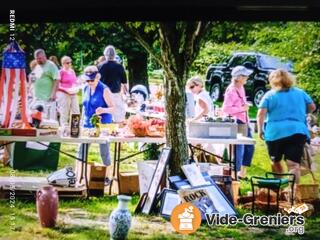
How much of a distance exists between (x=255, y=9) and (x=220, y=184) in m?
0.91

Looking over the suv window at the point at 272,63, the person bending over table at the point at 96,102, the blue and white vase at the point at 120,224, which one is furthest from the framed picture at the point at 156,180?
the suv window at the point at 272,63

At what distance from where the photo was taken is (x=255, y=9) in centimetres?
330

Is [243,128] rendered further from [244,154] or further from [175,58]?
[175,58]

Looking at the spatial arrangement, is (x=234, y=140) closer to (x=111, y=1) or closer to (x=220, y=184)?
(x=220, y=184)

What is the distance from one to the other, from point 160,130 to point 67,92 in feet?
1.71

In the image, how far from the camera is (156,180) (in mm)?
3338

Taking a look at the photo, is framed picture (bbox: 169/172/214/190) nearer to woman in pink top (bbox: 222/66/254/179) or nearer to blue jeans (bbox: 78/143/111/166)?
woman in pink top (bbox: 222/66/254/179)

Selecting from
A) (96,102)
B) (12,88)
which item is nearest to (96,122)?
(96,102)

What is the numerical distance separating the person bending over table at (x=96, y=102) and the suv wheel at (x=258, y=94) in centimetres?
73

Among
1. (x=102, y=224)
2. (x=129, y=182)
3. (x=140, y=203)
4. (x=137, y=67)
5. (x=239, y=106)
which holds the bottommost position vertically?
(x=102, y=224)

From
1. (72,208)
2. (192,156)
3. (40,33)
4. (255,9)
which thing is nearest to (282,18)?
(255,9)

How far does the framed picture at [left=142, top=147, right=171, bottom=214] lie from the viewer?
10.9 ft

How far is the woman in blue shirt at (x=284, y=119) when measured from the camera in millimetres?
3268

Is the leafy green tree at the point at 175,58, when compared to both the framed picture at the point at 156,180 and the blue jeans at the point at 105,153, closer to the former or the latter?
the framed picture at the point at 156,180
